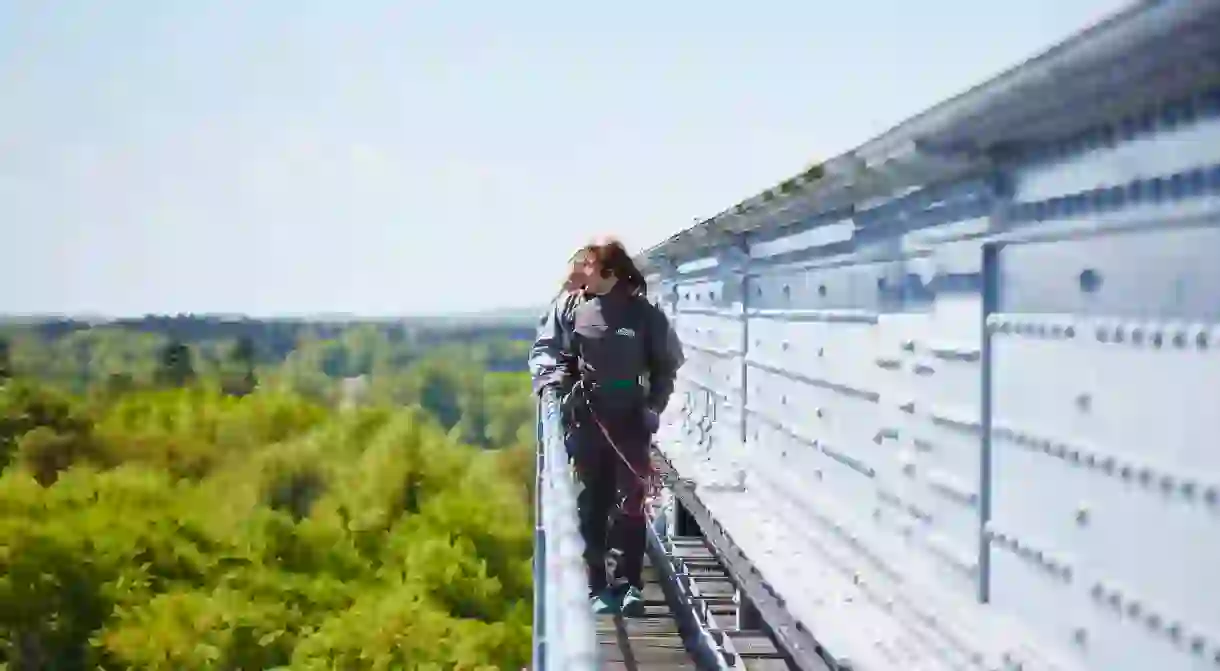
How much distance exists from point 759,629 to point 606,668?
1.55 m

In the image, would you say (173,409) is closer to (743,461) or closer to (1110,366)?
(743,461)

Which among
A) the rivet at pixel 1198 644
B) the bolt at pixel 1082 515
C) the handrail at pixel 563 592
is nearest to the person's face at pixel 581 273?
the handrail at pixel 563 592

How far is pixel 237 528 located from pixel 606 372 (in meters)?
43.3

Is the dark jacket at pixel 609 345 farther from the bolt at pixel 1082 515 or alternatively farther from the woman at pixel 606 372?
the bolt at pixel 1082 515

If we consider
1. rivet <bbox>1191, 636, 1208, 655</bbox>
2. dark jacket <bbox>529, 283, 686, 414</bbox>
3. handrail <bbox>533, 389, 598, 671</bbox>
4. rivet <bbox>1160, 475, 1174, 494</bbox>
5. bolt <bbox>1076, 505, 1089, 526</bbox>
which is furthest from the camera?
dark jacket <bbox>529, 283, 686, 414</bbox>

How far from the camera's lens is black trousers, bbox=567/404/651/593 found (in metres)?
5.64

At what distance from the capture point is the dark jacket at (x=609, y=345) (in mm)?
5480

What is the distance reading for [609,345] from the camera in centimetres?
548

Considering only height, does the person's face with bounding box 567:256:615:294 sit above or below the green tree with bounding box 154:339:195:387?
above

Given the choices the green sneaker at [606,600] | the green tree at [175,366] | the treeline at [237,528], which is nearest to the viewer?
the green sneaker at [606,600]

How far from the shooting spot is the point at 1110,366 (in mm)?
3262

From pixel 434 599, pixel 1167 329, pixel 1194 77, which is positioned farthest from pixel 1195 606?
pixel 434 599

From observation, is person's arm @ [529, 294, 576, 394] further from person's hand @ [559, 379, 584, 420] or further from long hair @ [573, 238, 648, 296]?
long hair @ [573, 238, 648, 296]

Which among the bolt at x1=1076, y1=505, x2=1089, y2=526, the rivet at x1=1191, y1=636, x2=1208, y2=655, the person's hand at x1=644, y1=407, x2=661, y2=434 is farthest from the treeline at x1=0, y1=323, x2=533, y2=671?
the rivet at x1=1191, y1=636, x2=1208, y2=655
